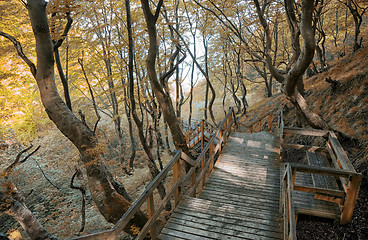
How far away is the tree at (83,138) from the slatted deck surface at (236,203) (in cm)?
204

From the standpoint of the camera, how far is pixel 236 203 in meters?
5.00

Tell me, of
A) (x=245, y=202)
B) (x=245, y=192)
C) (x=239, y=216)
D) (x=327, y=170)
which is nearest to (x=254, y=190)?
(x=245, y=192)

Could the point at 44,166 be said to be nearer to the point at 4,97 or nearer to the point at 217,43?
the point at 4,97

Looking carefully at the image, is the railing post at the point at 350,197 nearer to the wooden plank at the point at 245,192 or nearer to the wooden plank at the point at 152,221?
the wooden plank at the point at 245,192

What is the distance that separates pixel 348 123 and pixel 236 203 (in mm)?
4824

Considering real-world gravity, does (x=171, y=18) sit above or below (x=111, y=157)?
above

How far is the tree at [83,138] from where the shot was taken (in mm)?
5512

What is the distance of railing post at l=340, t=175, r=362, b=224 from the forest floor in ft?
0.65

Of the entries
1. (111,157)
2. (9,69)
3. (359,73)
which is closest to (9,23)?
(9,69)

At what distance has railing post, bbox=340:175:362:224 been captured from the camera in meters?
3.61

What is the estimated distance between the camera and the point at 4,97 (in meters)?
13.8

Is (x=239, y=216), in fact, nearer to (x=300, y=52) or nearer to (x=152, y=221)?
(x=152, y=221)

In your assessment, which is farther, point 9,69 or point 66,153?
point 66,153

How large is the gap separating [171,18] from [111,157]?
37.4 ft
